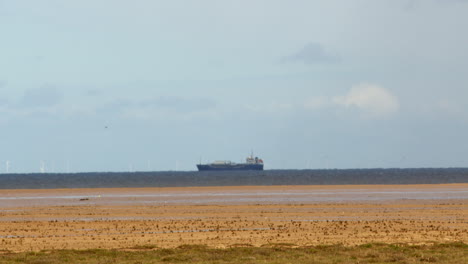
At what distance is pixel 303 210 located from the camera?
51.4 meters

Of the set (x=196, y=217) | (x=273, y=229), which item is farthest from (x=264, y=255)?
(x=196, y=217)

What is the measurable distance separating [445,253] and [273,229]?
38.3 feet

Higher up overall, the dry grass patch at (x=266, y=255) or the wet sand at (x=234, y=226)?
the wet sand at (x=234, y=226)

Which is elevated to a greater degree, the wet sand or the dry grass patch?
the wet sand

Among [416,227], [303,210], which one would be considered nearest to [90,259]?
[416,227]

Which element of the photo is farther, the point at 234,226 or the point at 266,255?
the point at 234,226

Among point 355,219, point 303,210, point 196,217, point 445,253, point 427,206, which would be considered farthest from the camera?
point 427,206

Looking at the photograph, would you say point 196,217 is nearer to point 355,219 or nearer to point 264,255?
point 355,219

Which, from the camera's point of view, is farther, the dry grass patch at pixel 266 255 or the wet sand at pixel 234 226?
the wet sand at pixel 234 226

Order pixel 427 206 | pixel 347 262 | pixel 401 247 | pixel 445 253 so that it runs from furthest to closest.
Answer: pixel 427 206
pixel 401 247
pixel 445 253
pixel 347 262

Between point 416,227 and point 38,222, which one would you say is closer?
point 416,227

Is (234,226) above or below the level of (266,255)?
above

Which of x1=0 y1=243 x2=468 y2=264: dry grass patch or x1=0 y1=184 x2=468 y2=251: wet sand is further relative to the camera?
x1=0 y1=184 x2=468 y2=251: wet sand

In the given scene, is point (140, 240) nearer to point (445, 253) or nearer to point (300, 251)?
point (300, 251)
